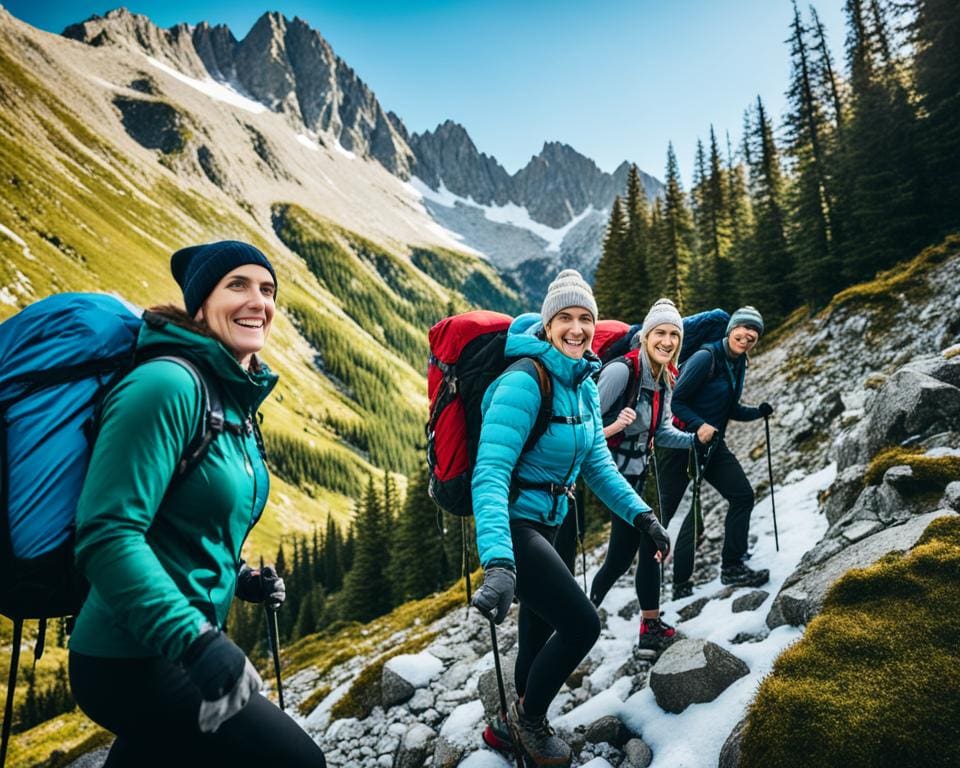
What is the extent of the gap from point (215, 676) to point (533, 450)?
2528mm

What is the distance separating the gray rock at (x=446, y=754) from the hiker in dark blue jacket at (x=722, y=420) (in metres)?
3.72

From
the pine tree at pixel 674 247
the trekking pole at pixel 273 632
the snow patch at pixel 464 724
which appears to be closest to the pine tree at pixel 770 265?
the pine tree at pixel 674 247

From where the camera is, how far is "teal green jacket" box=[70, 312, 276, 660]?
2043 millimetres

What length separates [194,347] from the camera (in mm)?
2486

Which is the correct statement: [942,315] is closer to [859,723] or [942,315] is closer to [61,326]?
[859,723]

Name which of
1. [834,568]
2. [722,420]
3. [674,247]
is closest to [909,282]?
[722,420]

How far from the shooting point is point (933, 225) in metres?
23.2

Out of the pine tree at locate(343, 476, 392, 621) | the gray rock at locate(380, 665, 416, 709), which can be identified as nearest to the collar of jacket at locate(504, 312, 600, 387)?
the gray rock at locate(380, 665, 416, 709)

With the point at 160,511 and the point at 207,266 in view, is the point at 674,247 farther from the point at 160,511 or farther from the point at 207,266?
the point at 160,511

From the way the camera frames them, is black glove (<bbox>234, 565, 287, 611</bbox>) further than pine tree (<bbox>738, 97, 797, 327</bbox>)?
No

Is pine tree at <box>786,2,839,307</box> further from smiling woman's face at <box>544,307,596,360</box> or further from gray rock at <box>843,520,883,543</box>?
smiling woman's face at <box>544,307,596,360</box>

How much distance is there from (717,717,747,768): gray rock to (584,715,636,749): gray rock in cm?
119

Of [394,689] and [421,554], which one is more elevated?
[394,689]

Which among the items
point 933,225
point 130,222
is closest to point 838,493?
point 933,225
